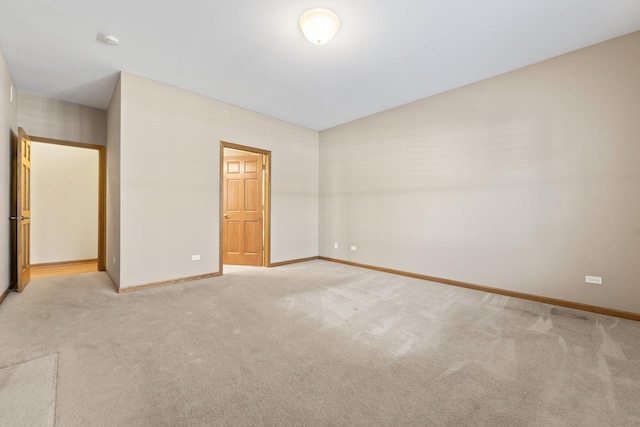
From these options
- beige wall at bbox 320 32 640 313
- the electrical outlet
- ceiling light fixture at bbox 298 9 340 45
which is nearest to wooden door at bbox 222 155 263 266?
beige wall at bbox 320 32 640 313

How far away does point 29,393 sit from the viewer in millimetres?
1504

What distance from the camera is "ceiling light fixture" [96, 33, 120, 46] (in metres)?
2.69

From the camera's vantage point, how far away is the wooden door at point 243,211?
204 inches

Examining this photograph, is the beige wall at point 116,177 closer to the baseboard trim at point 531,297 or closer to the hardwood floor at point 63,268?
the hardwood floor at point 63,268

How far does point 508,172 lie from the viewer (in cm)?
336

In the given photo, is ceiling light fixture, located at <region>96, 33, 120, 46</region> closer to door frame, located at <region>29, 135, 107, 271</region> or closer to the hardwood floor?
door frame, located at <region>29, 135, 107, 271</region>

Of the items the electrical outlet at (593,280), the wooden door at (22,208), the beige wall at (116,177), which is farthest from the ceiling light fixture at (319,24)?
the wooden door at (22,208)

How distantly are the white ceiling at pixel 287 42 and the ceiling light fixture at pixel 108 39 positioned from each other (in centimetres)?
7

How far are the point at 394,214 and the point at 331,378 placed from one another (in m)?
3.33

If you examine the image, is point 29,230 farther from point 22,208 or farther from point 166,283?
point 166,283

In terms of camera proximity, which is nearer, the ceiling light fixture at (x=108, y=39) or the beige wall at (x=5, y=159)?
the ceiling light fixture at (x=108, y=39)

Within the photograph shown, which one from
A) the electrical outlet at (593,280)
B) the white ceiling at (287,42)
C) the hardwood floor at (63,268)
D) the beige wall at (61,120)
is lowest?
the hardwood floor at (63,268)

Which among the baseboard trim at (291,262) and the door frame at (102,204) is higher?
the door frame at (102,204)

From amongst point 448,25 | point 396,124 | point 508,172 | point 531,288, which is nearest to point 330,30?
point 448,25
